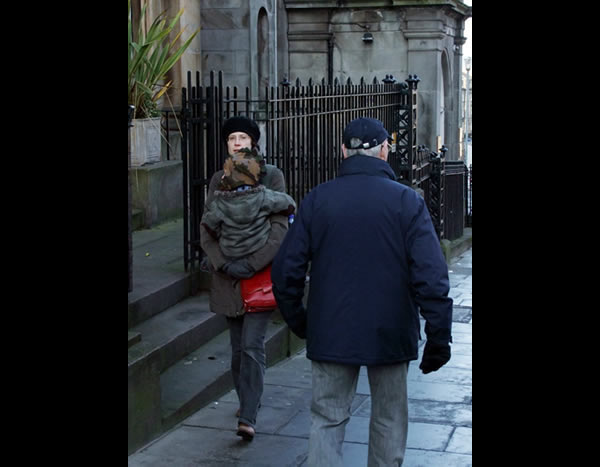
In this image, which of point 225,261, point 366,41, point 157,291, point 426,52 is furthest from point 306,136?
point 426,52

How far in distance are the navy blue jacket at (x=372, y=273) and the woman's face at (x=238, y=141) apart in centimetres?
149

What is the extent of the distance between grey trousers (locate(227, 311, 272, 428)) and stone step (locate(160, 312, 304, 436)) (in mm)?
529

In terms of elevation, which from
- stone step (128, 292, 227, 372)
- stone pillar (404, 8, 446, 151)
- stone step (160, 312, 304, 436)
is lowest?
stone step (160, 312, 304, 436)

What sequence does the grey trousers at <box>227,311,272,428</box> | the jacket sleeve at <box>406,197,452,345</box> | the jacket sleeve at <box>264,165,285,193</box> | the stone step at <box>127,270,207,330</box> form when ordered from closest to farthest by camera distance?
the jacket sleeve at <box>406,197,452,345</box> → the grey trousers at <box>227,311,272,428</box> → the jacket sleeve at <box>264,165,285,193</box> → the stone step at <box>127,270,207,330</box>

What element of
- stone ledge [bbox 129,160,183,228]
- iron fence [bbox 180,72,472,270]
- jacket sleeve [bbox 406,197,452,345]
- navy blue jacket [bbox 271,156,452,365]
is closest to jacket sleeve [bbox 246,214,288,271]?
navy blue jacket [bbox 271,156,452,365]

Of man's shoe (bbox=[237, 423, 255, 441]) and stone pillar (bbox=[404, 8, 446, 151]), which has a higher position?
stone pillar (bbox=[404, 8, 446, 151])

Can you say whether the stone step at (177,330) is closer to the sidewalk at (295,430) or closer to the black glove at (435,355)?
the sidewalk at (295,430)

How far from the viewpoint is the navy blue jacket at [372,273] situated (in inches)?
194

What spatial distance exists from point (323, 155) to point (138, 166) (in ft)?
5.80

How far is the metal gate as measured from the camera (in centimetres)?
881

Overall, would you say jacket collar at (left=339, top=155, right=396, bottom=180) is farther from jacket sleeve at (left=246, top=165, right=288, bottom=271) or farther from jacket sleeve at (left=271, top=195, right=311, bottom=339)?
jacket sleeve at (left=246, top=165, right=288, bottom=271)

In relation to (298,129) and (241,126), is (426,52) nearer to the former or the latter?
(298,129)
